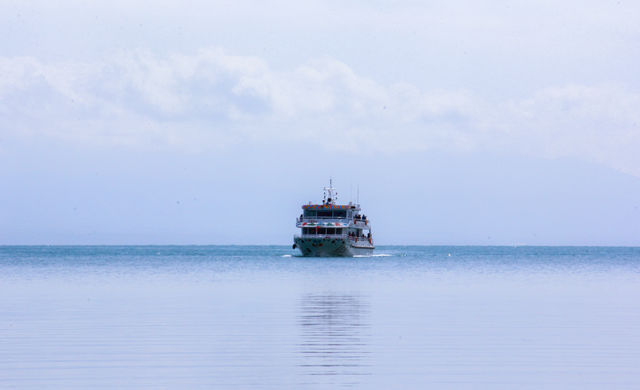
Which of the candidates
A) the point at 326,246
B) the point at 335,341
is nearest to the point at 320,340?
the point at 335,341

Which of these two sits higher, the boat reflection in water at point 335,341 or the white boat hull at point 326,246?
the white boat hull at point 326,246

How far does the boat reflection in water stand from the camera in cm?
1833

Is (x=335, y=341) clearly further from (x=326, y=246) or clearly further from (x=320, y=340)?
(x=326, y=246)

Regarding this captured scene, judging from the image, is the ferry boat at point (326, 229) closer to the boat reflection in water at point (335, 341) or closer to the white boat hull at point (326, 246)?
the white boat hull at point (326, 246)

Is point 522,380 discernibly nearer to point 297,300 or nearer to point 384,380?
point 384,380

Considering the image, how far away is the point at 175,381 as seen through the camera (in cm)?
1750

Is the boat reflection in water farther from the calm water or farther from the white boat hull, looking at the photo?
the white boat hull

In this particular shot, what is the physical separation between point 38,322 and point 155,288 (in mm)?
20463

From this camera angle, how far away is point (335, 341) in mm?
23828

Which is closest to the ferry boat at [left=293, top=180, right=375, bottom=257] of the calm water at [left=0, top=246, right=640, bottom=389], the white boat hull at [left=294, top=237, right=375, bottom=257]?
the white boat hull at [left=294, top=237, right=375, bottom=257]

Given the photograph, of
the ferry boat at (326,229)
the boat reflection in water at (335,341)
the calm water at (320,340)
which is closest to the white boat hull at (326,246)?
the ferry boat at (326,229)

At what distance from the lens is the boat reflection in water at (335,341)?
1833 centimetres

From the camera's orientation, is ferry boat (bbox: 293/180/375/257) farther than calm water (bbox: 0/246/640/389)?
Yes

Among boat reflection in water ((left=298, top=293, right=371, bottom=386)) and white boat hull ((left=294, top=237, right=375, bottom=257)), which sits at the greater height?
white boat hull ((left=294, top=237, right=375, bottom=257))
